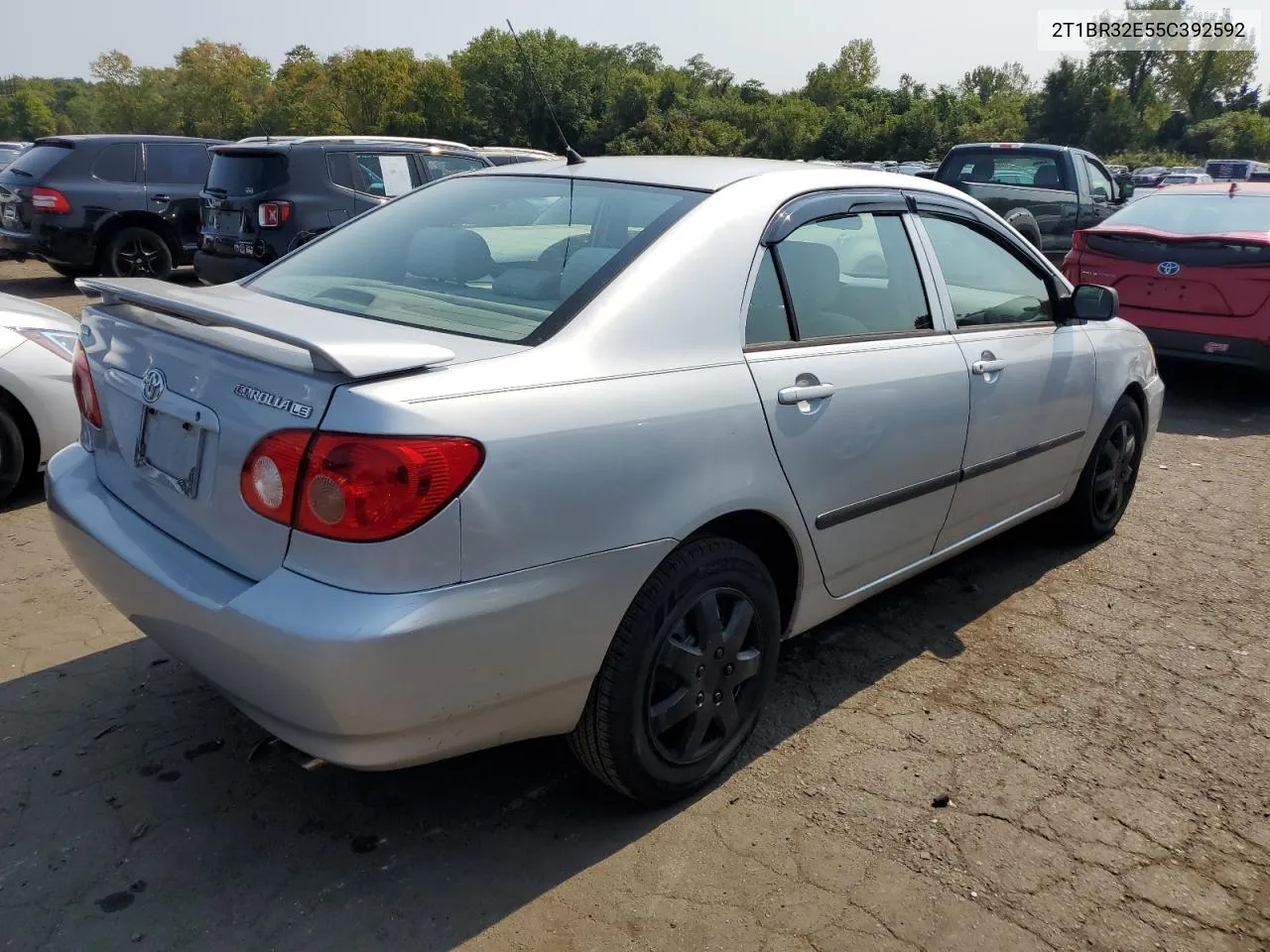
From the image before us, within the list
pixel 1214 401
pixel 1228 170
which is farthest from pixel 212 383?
pixel 1228 170

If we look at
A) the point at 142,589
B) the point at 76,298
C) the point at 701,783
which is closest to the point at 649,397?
the point at 701,783

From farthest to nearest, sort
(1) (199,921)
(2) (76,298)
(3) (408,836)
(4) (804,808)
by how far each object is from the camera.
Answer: (2) (76,298)
(4) (804,808)
(3) (408,836)
(1) (199,921)

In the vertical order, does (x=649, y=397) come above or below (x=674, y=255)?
below

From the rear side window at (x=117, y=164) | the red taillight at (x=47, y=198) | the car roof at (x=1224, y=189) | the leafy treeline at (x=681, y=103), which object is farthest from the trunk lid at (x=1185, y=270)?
the leafy treeline at (x=681, y=103)

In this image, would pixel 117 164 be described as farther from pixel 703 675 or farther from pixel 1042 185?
pixel 703 675

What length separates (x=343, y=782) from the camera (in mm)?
2773

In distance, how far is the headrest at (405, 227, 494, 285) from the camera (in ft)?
9.55

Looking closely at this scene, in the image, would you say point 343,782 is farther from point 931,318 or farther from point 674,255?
point 931,318

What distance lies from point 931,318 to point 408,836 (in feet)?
7.36

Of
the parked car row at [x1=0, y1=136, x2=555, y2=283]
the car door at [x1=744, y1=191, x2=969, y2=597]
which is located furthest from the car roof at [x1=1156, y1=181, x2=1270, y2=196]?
the parked car row at [x1=0, y1=136, x2=555, y2=283]

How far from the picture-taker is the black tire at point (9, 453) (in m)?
4.65

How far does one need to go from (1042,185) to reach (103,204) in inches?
406

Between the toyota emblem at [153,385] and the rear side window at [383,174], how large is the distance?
7.56 metres

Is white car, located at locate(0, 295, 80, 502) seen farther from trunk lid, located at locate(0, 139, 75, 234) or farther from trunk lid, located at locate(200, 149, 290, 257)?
trunk lid, located at locate(0, 139, 75, 234)
